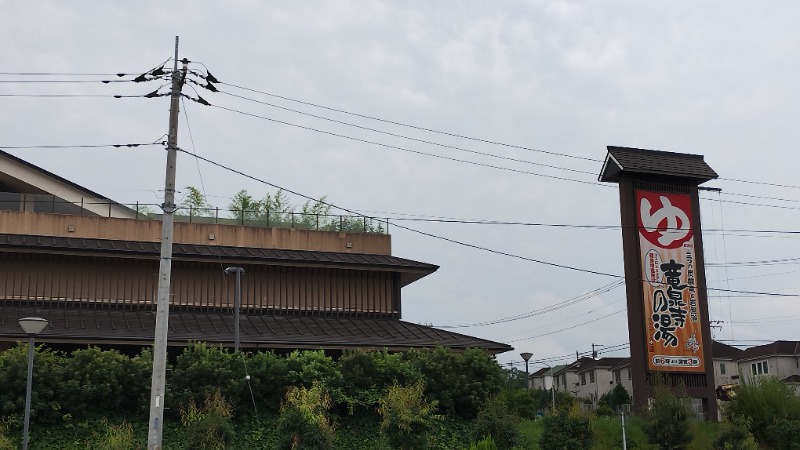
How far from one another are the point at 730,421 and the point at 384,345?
1276 centimetres

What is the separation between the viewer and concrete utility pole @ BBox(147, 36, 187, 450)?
19391mm

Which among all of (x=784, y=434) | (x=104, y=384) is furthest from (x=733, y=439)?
(x=104, y=384)

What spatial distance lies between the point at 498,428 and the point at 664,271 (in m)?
10.5

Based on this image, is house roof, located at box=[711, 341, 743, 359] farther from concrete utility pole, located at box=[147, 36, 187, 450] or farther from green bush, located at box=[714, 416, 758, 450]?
concrete utility pole, located at box=[147, 36, 187, 450]

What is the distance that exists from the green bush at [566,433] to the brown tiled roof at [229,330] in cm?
593

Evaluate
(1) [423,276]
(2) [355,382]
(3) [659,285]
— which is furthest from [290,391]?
(3) [659,285]

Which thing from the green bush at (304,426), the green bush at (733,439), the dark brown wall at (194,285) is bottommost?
the green bush at (733,439)

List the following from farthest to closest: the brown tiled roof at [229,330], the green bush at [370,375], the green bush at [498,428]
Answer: the brown tiled roof at [229,330] < the green bush at [370,375] < the green bush at [498,428]

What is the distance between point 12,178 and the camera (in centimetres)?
3472

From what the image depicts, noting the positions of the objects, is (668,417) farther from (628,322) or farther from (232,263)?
(232,263)

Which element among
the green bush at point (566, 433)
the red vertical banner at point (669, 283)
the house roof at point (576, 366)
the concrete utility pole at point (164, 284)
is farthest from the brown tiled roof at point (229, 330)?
the house roof at point (576, 366)

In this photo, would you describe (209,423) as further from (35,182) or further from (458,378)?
(35,182)

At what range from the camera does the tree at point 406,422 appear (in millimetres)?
25047

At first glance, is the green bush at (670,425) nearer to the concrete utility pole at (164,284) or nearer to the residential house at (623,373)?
the concrete utility pole at (164,284)
